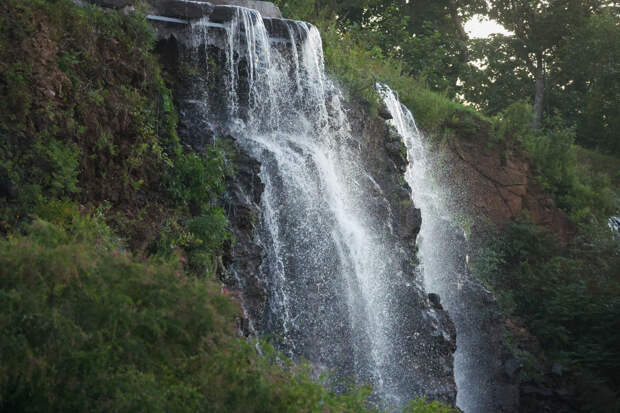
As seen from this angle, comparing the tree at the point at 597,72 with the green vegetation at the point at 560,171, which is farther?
the tree at the point at 597,72

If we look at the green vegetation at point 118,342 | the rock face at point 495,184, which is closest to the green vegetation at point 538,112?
the rock face at point 495,184

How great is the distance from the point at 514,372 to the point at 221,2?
8603 mm

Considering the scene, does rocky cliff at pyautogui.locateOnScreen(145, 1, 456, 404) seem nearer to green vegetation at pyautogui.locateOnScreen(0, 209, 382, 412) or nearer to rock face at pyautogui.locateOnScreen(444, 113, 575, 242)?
green vegetation at pyautogui.locateOnScreen(0, 209, 382, 412)

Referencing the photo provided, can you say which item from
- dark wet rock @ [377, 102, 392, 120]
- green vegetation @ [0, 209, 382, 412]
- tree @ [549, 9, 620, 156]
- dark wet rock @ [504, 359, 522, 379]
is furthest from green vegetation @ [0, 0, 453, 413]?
tree @ [549, 9, 620, 156]

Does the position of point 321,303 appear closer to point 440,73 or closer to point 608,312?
point 608,312

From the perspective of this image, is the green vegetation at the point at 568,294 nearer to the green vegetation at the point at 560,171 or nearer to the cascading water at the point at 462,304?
the cascading water at the point at 462,304

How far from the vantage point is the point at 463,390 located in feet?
42.0

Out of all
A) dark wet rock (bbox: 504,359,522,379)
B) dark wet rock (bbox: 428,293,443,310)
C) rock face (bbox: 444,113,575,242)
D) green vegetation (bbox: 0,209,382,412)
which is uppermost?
green vegetation (bbox: 0,209,382,412)

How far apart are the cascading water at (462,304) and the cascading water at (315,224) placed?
262 cm

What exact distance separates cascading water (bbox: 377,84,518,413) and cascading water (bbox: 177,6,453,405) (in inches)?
103

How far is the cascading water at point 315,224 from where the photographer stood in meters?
8.59

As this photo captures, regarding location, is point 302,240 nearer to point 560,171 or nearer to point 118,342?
point 118,342

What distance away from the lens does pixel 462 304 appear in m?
13.1

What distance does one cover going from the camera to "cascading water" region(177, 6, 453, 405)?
8594mm
